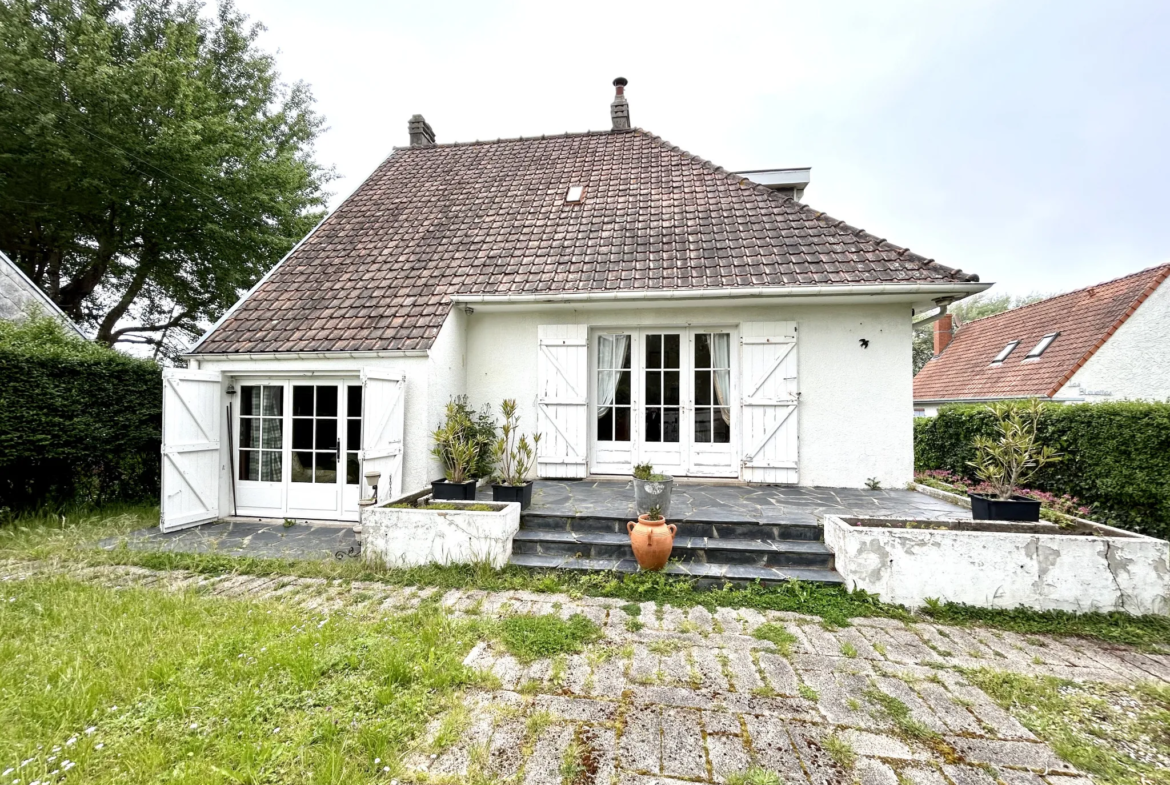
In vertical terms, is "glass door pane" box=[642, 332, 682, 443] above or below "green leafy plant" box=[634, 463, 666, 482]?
above

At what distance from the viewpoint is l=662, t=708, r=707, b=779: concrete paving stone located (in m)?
1.91

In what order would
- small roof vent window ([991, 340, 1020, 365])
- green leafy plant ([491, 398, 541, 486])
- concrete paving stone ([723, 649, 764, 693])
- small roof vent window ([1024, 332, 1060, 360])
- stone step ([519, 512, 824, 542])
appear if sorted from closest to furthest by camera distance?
concrete paving stone ([723, 649, 764, 693])
stone step ([519, 512, 824, 542])
green leafy plant ([491, 398, 541, 486])
small roof vent window ([1024, 332, 1060, 360])
small roof vent window ([991, 340, 1020, 365])

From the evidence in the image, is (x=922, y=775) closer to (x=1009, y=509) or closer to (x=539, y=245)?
(x=1009, y=509)

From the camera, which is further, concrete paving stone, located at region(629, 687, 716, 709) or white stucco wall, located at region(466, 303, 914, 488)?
white stucco wall, located at region(466, 303, 914, 488)

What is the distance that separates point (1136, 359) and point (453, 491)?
13.7 meters

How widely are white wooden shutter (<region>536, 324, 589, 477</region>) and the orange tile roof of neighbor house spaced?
75cm

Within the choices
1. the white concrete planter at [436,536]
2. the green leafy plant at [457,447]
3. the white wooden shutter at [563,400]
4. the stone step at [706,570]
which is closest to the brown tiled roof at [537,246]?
the white wooden shutter at [563,400]

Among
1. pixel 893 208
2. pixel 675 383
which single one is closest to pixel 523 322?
pixel 675 383

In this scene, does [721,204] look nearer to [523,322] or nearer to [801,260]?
[801,260]

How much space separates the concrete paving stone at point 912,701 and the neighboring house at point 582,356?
352 centimetres

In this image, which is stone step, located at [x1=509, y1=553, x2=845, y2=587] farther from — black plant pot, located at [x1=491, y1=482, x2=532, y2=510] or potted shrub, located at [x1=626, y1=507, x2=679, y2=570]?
black plant pot, located at [x1=491, y1=482, x2=532, y2=510]

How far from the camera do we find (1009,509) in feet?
13.0

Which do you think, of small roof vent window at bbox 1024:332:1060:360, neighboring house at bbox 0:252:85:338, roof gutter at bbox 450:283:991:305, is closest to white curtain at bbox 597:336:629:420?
roof gutter at bbox 450:283:991:305

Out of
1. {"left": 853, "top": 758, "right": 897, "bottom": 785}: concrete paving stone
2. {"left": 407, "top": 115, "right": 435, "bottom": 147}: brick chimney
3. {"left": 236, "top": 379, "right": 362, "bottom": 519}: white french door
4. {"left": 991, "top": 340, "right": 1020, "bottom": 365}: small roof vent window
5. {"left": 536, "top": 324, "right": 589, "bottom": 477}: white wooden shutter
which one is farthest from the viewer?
{"left": 991, "top": 340, "right": 1020, "bottom": 365}: small roof vent window
